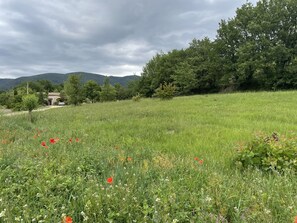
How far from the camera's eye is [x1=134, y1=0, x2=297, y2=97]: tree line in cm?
3328

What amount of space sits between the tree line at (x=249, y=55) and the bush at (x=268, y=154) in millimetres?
29067

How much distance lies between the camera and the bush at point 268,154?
3.71 metres

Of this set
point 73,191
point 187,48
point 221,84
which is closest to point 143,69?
point 187,48

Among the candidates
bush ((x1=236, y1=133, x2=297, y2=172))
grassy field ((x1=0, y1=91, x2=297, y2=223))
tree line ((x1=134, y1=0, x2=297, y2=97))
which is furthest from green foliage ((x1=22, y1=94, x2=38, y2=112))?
tree line ((x1=134, y1=0, x2=297, y2=97))

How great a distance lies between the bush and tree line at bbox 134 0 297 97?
29.1 meters

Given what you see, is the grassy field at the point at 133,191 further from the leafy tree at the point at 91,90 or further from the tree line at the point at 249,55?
the leafy tree at the point at 91,90

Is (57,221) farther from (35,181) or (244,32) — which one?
(244,32)

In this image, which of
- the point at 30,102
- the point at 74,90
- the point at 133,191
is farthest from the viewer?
the point at 74,90

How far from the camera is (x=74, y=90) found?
132 ft

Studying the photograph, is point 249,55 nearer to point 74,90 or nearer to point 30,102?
point 74,90

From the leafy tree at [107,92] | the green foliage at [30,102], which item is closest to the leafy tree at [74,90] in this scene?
the leafy tree at [107,92]

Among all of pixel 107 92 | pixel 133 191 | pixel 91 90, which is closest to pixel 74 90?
pixel 107 92

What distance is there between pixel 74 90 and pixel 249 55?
2993cm

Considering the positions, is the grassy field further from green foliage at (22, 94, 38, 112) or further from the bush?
green foliage at (22, 94, 38, 112)
